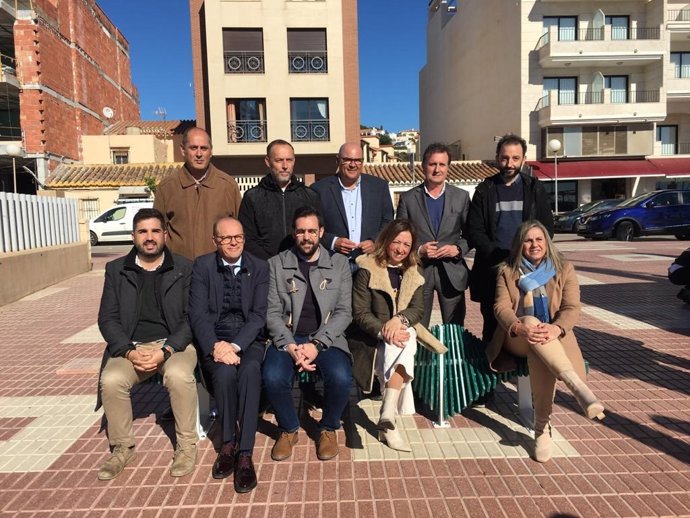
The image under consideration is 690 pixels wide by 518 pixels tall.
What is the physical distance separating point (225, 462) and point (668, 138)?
34185 mm

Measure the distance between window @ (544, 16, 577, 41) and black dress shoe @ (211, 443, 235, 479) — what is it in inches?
1195

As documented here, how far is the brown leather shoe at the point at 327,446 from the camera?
3.27 meters

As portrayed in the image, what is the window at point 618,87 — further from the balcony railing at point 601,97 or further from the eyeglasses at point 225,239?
the eyeglasses at point 225,239

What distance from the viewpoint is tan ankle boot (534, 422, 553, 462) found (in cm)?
319

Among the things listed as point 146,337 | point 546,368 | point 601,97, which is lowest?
point 546,368

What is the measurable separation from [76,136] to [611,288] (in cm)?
3066

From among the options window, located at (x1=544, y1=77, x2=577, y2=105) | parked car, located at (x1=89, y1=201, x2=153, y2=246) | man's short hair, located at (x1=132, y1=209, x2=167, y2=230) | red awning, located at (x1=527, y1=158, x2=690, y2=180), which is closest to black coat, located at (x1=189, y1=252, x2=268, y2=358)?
man's short hair, located at (x1=132, y1=209, x2=167, y2=230)

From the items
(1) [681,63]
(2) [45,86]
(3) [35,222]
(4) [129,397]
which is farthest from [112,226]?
(1) [681,63]

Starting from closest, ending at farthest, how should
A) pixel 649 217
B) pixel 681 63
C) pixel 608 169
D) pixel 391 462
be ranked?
pixel 391 462 → pixel 649 217 → pixel 608 169 → pixel 681 63

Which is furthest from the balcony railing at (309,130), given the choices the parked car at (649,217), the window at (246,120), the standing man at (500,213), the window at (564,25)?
the standing man at (500,213)

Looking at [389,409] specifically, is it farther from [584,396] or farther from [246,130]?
[246,130]

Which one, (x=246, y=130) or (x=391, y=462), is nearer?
(x=391, y=462)

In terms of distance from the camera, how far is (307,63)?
24.0m

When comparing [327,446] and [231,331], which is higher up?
[231,331]
